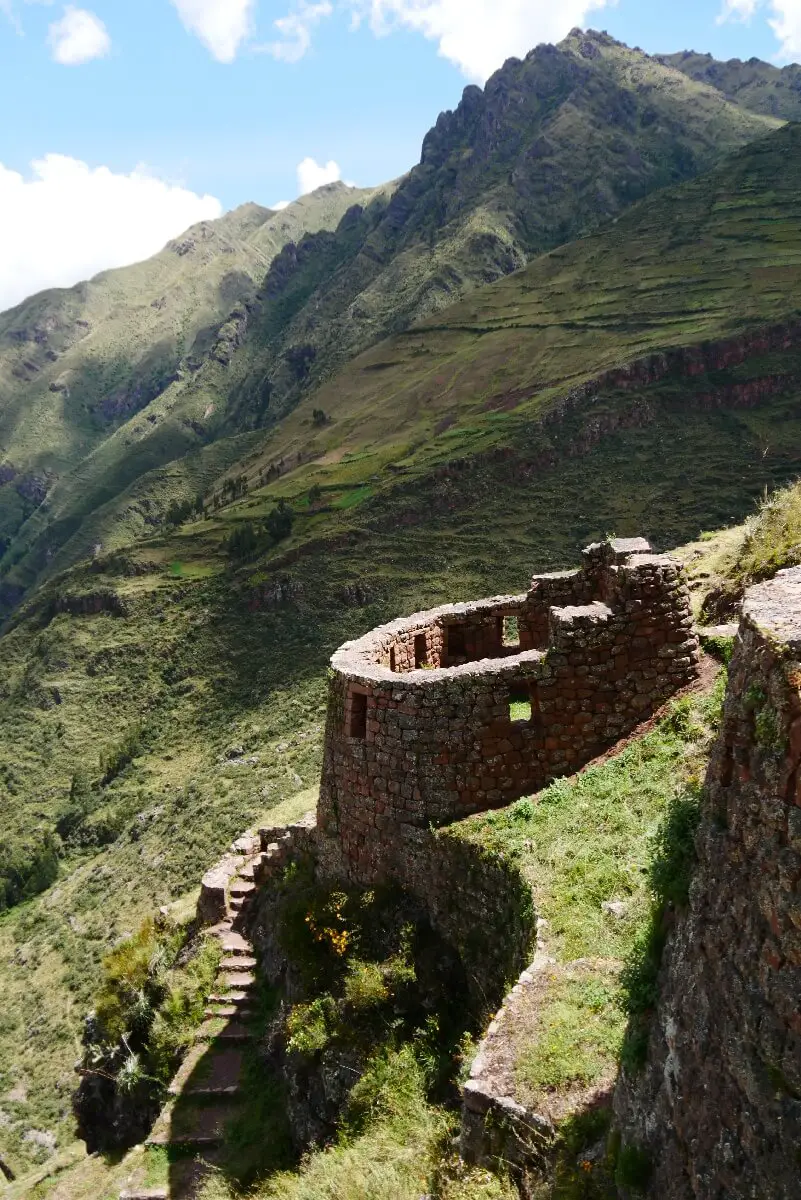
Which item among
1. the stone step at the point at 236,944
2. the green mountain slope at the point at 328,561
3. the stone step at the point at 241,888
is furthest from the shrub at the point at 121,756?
the stone step at the point at 236,944

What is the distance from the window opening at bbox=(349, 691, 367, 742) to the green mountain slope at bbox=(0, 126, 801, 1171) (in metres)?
25.8

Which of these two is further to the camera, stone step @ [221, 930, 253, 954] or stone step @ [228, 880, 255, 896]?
stone step @ [228, 880, 255, 896]

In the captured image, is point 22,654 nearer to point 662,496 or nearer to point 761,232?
point 662,496

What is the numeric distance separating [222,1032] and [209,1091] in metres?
1.06

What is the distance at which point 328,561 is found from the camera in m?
81.9

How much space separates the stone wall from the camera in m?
4.16

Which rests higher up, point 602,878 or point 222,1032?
point 602,878

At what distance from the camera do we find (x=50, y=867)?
6019 cm

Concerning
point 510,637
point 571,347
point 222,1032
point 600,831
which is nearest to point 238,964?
point 222,1032

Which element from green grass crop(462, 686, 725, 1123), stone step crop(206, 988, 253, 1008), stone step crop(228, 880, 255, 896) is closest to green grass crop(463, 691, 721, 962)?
green grass crop(462, 686, 725, 1123)

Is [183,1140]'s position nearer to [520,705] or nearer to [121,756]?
[520,705]

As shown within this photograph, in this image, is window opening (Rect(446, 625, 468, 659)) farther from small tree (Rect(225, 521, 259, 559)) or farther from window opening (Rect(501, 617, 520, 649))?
small tree (Rect(225, 521, 259, 559))

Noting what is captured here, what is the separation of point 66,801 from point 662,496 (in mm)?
52976

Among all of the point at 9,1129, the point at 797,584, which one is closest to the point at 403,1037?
the point at 797,584
